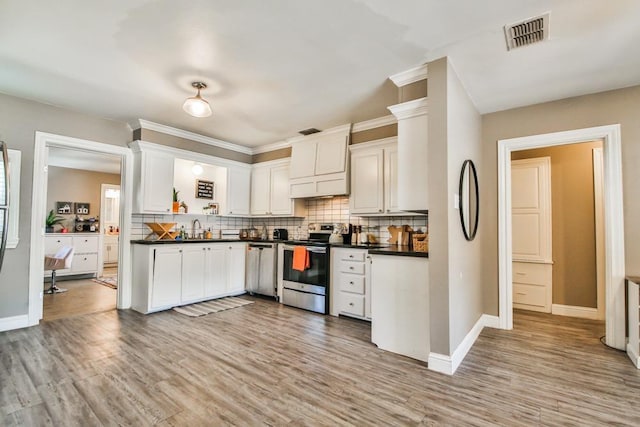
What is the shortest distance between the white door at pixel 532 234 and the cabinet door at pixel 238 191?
4416 mm

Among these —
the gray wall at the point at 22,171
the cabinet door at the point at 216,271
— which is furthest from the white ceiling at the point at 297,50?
the cabinet door at the point at 216,271

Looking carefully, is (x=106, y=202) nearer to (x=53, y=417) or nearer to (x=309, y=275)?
(x=309, y=275)

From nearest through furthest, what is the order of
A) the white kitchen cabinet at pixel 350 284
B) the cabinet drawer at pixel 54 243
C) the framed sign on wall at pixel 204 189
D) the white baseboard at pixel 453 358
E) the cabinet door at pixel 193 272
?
the white baseboard at pixel 453 358, the white kitchen cabinet at pixel 350 284, the cabinet door at pixel 193 272, the framed sign on wall at pixel 204 189, the cabinet drawer at pixel 54 243

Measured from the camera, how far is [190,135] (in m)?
4.81

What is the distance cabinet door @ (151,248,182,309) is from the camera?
13.4ft

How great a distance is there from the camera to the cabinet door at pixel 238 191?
17.6ft

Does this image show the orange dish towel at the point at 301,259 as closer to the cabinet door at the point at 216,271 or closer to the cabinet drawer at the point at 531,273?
the cabinet door at the point at 216,271

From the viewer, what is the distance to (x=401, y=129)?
2930 millimetres

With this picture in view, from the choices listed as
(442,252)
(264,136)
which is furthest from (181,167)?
(442,252)

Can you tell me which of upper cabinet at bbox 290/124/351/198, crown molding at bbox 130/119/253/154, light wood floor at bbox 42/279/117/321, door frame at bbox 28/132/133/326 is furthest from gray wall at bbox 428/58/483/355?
light wood floor at bbox 42/279/117/321

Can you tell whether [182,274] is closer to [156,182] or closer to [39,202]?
[156,182]

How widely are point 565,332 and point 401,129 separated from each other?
3014 millimetres

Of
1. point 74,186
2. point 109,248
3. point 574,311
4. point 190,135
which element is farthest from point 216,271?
point 574,311

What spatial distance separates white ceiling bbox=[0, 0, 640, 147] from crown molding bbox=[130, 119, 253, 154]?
1.95 ft
